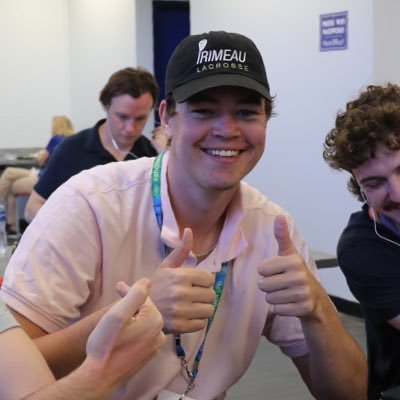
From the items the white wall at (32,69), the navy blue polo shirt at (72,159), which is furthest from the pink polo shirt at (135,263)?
the white wall at (32,69)

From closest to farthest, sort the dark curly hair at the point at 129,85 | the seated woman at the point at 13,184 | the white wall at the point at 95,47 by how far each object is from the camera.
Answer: the dark curly hair at the point at 129,85
the seated woman at the point at 13,184
the white wall at the point at 95,47

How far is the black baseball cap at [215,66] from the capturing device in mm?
1451

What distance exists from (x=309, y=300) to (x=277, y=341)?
1.01 ft

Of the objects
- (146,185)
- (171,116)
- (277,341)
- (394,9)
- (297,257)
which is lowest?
(277,341)

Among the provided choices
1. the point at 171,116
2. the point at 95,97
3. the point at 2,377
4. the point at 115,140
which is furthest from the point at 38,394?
the point at 95,97

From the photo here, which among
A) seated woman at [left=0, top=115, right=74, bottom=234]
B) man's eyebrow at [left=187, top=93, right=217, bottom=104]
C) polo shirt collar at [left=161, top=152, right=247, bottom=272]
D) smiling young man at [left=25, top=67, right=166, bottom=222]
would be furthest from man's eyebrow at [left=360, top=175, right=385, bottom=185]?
→ seated woman at [left=0, top=115, right=74, bottom=234]

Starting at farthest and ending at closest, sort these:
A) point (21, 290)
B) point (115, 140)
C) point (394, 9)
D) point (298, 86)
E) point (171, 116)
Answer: point (298, 86) → point (394, 9) → point (115, 140) → point (171, 116) → point (21, 290)

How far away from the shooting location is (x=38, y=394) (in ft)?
3.81

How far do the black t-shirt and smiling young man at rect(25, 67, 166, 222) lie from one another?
190 cm

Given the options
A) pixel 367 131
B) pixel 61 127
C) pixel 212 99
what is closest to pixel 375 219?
pixel 367 131

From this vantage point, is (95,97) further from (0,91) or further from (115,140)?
(115,140)

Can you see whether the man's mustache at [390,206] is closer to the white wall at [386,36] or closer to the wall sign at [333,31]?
the white wall at [386,36]

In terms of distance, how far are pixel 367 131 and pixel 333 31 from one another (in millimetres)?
3447

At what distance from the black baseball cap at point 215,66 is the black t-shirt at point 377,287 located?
49cm
